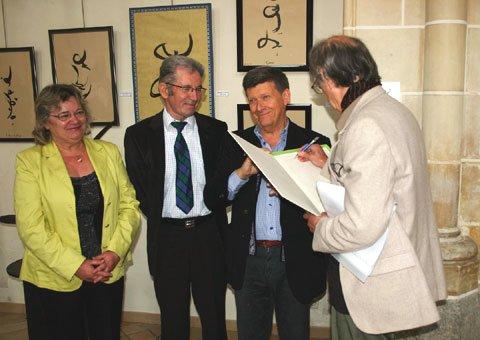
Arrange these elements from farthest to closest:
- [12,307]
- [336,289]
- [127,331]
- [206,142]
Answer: [12,307] < [127,331] < [206,142] < [336,289]

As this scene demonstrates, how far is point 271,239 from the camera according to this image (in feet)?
6.35

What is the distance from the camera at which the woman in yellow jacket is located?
187 cm

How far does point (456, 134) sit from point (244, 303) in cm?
138

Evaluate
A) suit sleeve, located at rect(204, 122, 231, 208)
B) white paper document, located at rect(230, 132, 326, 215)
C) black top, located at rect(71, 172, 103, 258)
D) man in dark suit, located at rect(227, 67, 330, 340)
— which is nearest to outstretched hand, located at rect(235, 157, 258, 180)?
man in dark suit, located at rect(227, 67, 330, 340)

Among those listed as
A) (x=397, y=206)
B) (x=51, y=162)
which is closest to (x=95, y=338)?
(x=51, y=162)

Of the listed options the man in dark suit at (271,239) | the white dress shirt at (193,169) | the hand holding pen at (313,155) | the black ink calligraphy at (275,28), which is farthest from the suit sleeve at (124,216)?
the black ink calligraphy at (275,28)

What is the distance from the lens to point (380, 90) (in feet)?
4.54

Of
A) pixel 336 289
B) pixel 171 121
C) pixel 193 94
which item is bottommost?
pixel 336 289

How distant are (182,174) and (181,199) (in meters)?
0.13

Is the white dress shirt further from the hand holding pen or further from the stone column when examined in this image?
the stone column

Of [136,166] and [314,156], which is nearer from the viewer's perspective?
[314,156]

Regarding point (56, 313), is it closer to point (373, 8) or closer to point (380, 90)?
point (380, 90)

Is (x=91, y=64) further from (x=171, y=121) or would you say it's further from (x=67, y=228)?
(x=67, y=228)

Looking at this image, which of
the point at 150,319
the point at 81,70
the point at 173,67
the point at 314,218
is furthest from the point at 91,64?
the point at 314,218
